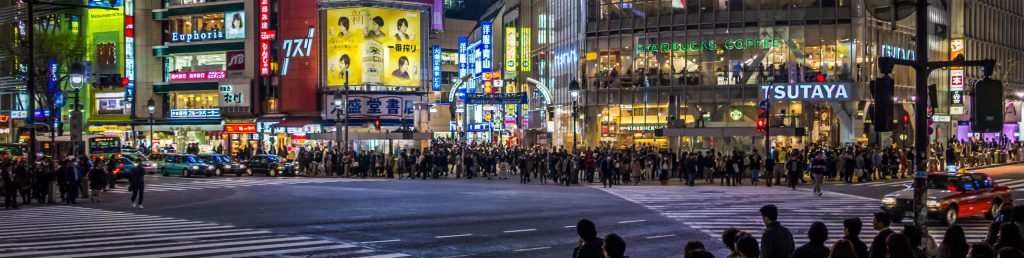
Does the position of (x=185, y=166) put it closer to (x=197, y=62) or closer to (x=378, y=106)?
(x=378, y=106)

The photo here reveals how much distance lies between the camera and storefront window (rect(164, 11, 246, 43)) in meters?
76.5

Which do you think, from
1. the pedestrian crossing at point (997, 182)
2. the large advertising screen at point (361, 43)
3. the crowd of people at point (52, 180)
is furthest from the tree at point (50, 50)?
the pedestrian crossing at point (997, 182)

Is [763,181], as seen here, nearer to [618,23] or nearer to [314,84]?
[618,23]

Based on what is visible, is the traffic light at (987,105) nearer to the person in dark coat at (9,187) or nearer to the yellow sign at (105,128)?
the person in dark coat at (9,187)

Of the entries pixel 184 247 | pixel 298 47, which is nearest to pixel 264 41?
pixel 298 47

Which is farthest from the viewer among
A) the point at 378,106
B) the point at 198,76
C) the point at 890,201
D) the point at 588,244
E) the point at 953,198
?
the point at 198,76

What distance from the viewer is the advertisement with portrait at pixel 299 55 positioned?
74.6 metres

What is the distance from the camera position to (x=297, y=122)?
7431 cm

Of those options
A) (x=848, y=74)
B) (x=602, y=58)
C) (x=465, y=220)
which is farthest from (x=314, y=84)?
(x=465, y=220)

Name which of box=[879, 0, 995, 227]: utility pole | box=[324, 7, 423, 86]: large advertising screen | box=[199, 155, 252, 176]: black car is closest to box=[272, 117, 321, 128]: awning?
box=[324, 7, 423, 86]: large advertising screen

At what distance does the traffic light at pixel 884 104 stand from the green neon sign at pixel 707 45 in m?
49.1

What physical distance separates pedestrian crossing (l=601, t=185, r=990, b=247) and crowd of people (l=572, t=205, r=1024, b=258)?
853cm

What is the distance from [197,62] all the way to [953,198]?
221ft

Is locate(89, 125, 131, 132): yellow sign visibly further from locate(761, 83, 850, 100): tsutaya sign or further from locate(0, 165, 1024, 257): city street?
locate(761, 83, 850, 100): tsutaya sign
